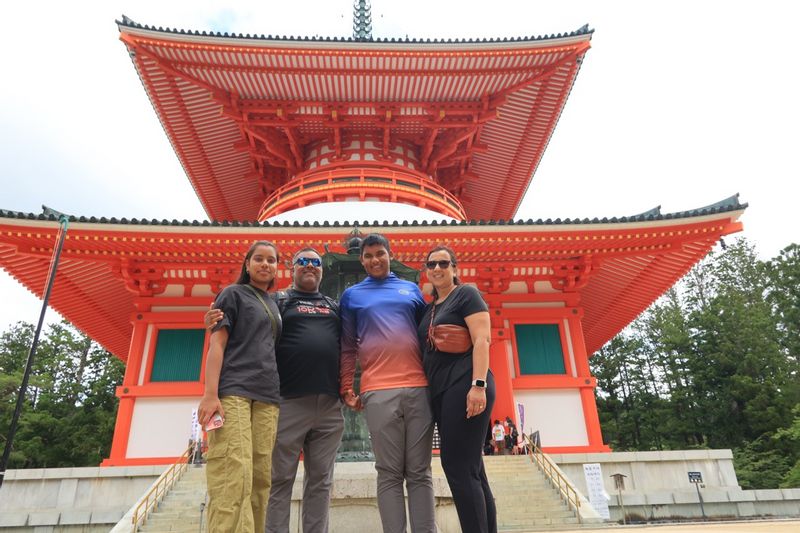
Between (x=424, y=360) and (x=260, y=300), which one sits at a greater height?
(x=260, y=300)

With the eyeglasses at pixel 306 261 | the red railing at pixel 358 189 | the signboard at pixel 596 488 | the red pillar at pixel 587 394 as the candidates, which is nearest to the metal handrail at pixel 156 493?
the eyeglasses at pixel 306 261

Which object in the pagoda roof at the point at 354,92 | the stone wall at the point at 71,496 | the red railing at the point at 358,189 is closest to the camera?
the stone wall at the point at 71,496

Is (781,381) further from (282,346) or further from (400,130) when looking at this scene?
(282,346)

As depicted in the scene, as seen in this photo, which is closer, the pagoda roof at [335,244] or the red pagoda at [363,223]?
the pagoda roof at [335,244]

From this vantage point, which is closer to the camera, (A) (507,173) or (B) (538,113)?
(B) (538,113)

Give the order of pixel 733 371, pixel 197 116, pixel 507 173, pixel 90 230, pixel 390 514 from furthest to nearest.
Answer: pixel 733 371, pixel 507 173, pixel 197 116, pixel 90 230, pixel 390 514

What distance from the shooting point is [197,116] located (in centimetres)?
1336

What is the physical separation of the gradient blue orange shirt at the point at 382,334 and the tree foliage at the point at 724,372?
889 inches

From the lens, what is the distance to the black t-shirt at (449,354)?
9.24ft

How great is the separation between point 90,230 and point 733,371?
94.1 ft

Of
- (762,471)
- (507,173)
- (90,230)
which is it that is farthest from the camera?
(762,471)

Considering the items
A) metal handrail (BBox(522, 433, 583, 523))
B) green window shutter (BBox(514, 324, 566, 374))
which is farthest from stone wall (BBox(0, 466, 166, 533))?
green window shutter (BBox(514, 324, 566, 374))

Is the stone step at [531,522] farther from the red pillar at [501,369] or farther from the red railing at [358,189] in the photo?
the red railing at [358,189]

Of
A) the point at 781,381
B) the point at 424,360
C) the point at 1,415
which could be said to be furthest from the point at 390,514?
the point at 1,415
